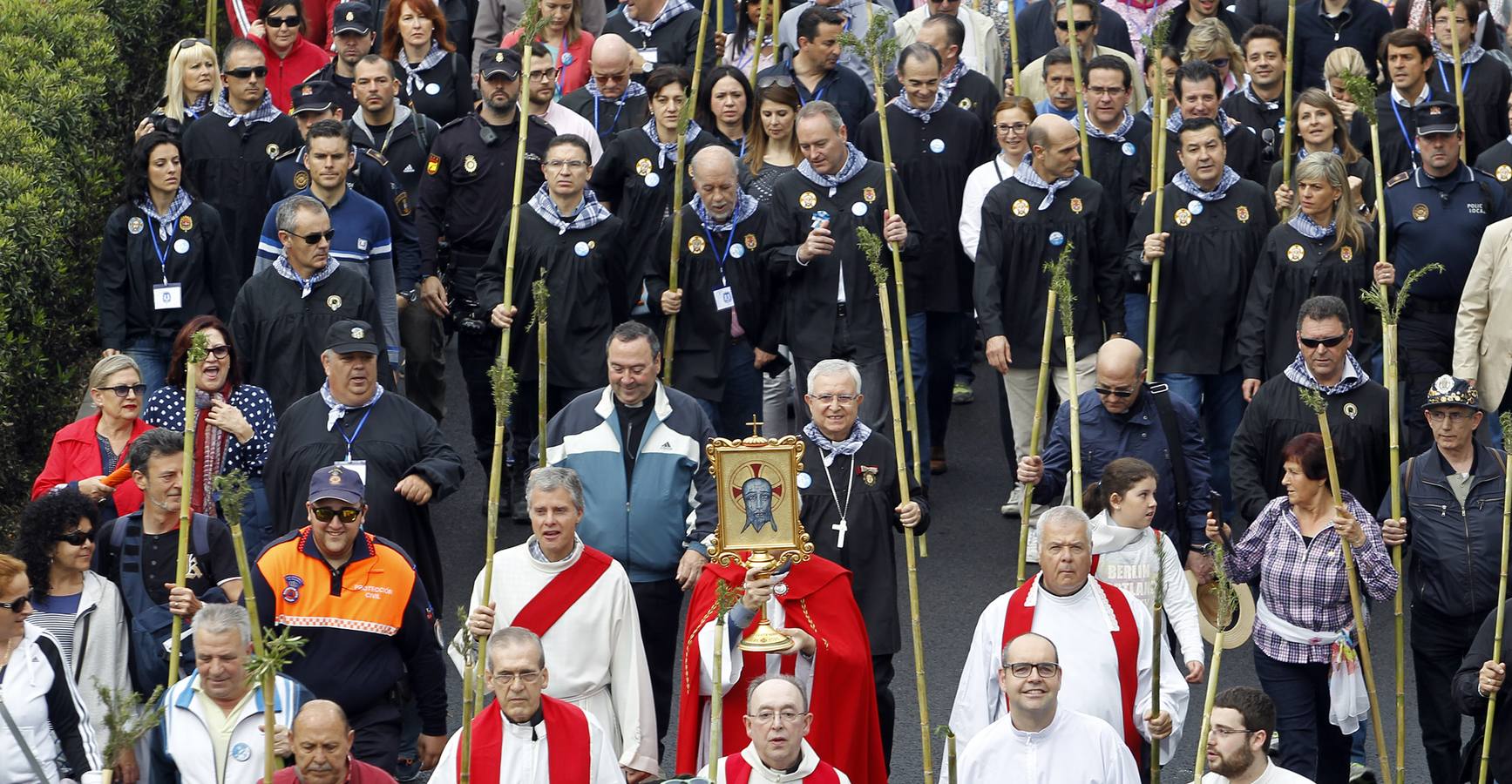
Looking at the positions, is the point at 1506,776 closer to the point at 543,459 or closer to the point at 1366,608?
the point at 1366,608

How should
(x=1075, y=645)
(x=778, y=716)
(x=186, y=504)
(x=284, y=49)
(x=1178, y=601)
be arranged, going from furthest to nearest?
1. (x=284, y=49)
2. (x=1178, y=601)
3. (x=1075, y=645)
4. (x=186, y=504)
5. (x=778, y=716)

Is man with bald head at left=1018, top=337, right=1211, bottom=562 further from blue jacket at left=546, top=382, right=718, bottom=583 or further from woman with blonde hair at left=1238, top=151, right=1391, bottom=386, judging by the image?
blue jacket at left=546, top=382, right=718, bottom=583

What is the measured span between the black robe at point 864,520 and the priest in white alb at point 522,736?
159cm

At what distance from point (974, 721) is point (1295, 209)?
13.2 ft

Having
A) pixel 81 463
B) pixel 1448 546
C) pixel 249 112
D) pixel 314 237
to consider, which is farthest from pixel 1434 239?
pixel 81 463

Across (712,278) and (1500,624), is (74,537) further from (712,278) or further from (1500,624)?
(1500,624)

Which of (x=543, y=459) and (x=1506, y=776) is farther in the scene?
Result: (x=543, y=459)

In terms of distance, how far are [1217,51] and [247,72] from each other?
566 cm

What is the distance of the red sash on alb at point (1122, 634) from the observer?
30.3 feet

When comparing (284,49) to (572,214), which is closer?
(572,214)

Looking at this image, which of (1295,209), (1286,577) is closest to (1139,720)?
(1286,577)

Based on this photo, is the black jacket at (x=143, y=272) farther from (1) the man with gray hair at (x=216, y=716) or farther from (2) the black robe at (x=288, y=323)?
(1) the man with gray hair at (x=216, y=716)

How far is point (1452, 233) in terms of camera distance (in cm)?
1192

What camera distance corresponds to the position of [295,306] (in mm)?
11422
